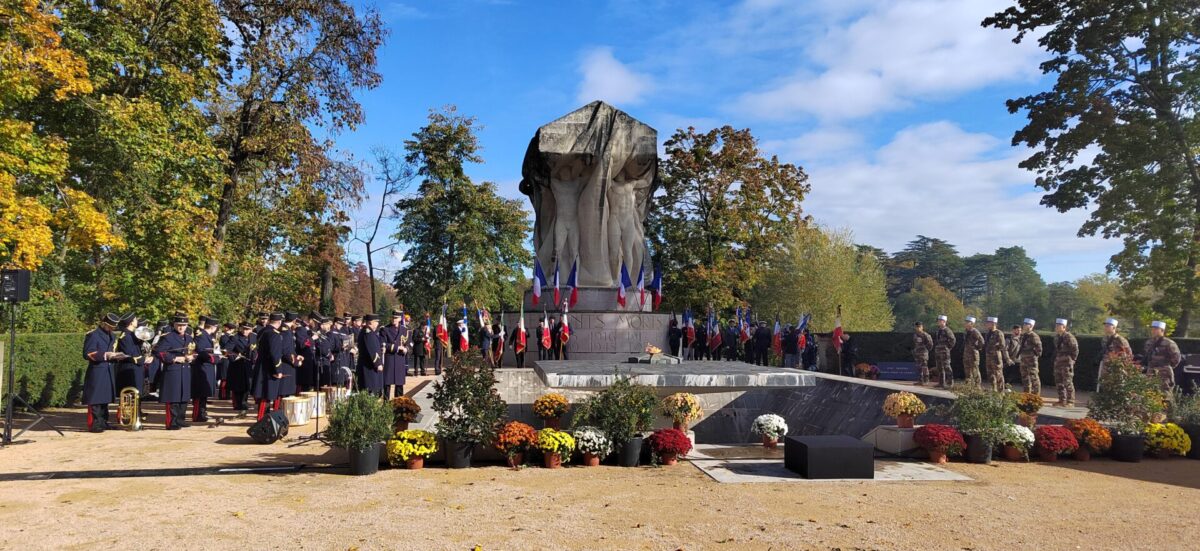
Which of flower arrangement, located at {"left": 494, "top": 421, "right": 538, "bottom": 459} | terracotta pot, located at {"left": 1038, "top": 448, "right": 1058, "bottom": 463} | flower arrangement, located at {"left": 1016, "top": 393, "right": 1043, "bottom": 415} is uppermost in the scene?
flower arrangement, located at {"left": 1016, "top": 393, "right": 1043, "bottom": 415}

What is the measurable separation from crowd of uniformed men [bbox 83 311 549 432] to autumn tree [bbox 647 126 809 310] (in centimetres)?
2012

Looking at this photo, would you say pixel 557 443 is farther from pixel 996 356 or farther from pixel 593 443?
pixel 996 356

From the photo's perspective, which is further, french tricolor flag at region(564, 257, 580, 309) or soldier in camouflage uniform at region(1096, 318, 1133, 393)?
french tricolor flag at region(564, 257, 580, 309)

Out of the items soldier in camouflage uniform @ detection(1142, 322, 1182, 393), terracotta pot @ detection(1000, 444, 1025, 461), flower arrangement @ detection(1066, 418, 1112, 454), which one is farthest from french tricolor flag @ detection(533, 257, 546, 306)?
soldier in camouflage uniform @ detection(1142, 322, 1182, 393)

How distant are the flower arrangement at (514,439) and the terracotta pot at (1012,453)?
6.82 metres

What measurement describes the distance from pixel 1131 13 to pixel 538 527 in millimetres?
26437

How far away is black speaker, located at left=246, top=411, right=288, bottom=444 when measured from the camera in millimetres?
A: 11070

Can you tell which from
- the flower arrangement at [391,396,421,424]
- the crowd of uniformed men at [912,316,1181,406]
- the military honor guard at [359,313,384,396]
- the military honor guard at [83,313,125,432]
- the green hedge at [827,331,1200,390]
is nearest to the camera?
the flower arrangement at [391,396,421,424]

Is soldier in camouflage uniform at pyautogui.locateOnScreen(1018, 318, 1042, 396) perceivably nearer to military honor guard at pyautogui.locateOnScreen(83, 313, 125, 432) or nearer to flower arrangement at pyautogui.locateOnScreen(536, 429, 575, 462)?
flower arrangement at pyautogui.locateOnScreen(536, 429, 575, 462)

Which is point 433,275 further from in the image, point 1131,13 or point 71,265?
point 1131,13

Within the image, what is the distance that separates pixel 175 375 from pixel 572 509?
31.4 ft

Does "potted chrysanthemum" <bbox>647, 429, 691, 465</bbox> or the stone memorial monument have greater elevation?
the stone memorial monument

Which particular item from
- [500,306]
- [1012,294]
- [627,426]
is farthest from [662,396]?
[1012,294]

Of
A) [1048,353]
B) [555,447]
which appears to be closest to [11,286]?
[555,447]
